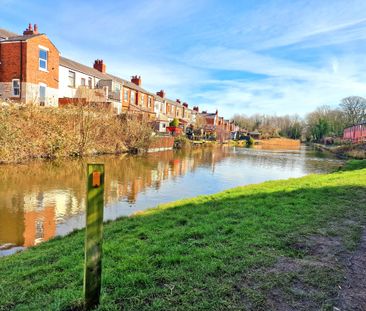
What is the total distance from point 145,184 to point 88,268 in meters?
12.2

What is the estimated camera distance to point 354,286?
3393 mm

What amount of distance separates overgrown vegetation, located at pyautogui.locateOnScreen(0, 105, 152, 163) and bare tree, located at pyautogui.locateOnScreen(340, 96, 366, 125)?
73103 mm

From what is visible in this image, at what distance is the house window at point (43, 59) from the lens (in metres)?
27.2

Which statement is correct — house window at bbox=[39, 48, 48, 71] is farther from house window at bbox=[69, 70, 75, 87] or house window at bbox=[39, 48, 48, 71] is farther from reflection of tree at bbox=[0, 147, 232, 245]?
reflection of tree at bbox=[0, 147, 232, 245]

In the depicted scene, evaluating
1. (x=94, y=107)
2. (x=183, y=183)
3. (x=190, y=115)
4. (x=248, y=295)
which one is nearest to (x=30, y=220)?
(x=248, y=295)

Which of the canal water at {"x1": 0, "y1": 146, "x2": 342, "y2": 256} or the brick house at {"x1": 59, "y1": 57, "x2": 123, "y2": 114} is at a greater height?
the brick house at {"x1": 59, "y1": 57, "x2": 123, "y2": 114}

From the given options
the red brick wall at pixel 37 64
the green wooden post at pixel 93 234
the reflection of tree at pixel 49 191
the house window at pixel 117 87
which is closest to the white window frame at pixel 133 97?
the house window at pixel 117 87

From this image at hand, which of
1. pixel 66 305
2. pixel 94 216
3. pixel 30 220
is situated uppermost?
pixel 94 216

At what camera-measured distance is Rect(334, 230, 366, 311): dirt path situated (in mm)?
3015

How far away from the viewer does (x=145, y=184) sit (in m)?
15.0

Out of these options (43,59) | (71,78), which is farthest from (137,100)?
(43,59)

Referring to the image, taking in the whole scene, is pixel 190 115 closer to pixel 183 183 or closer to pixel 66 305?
pixel 183 183

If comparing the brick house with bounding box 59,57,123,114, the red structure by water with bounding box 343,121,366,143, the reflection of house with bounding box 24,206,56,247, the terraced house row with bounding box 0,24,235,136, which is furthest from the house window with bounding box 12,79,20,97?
the red structure by water with bounding box 343,121,366,143

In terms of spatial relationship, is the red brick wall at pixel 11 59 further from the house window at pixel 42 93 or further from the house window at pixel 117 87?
the house window at pixel 117 87
